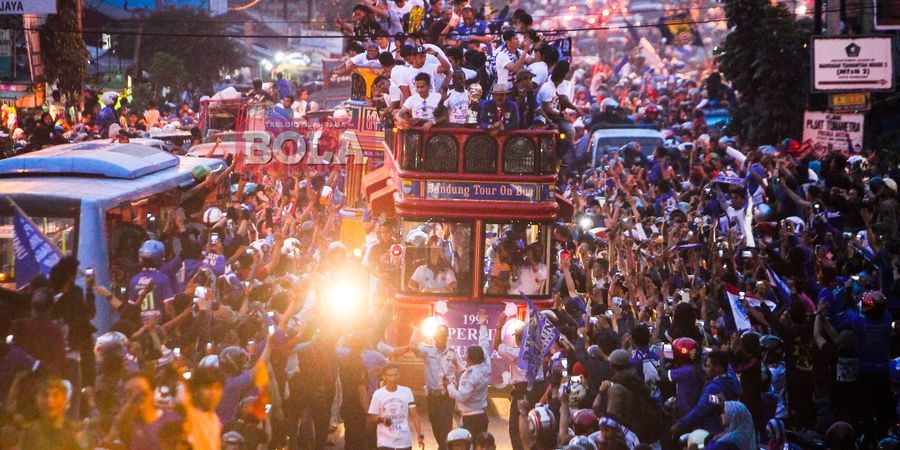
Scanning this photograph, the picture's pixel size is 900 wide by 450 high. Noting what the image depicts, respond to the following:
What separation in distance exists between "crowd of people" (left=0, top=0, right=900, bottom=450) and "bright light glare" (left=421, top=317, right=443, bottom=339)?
0.07 meters

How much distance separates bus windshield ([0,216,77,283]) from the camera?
13.7 meters

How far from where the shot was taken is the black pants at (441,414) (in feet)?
44.0

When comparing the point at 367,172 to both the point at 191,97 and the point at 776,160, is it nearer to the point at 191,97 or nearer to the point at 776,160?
the point at 776,160

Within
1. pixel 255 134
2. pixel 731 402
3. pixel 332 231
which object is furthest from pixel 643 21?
pixel 731 402

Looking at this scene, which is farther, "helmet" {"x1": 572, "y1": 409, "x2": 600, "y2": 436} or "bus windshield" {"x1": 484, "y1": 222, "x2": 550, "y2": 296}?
"bus windshield" {"x1": 484, "y1": 222, "x2": 550, "y2": 296}

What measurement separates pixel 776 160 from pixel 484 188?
6.24 m

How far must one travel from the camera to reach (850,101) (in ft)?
78.8

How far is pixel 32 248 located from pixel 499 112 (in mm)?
5126

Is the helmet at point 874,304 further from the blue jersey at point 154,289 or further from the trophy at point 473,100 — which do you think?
the blue jersey at point 154,289

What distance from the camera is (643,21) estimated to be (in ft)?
241

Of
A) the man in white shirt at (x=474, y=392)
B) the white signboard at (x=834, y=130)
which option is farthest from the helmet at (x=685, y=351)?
the white signboard at (x=834, y=130)

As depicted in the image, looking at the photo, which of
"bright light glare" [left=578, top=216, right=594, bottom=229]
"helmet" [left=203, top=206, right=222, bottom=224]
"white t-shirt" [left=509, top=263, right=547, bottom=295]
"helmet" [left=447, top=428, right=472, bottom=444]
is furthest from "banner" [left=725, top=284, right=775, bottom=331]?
"bright light glare" [left=578, top=216, right=594, bottom=229]

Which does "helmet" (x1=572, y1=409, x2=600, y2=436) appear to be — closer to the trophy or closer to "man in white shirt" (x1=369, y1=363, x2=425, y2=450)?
"man in white shirt" (x1=369, y1=363, x2=425, y2=450)

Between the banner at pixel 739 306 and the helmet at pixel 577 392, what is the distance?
1863 millimetres
